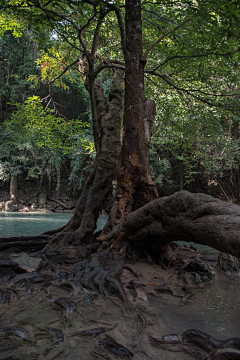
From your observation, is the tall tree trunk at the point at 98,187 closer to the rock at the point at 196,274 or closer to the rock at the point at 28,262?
the rock at the point at 28,262

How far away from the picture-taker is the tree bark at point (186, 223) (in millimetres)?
2307

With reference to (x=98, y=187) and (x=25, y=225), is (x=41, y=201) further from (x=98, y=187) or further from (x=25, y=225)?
(x=98, y=187)

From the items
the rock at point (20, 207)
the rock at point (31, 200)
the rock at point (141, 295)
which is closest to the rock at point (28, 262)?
the rock at point (141, 295)

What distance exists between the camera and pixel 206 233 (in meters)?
2.54

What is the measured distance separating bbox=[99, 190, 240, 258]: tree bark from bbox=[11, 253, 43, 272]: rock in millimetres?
1168

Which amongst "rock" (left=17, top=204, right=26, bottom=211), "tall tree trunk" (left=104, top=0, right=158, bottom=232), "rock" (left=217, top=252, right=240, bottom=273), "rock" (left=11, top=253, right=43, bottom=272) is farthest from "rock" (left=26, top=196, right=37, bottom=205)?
"rock" (left=217, top=252, right=240, bottom=273)

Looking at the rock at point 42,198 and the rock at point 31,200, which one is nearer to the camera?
the rock at point 31,200

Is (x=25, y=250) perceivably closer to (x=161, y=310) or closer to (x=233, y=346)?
(x=161, y=310)

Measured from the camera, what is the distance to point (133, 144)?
170 inches

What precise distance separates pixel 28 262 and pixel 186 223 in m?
2.59

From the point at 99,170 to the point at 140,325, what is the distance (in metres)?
3.29

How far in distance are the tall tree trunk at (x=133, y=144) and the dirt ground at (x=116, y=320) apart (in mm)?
1290

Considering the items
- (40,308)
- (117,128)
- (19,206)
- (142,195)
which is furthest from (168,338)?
(19,206)

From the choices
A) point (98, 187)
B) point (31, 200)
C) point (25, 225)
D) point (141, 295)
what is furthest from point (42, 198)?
point (141, 295)
